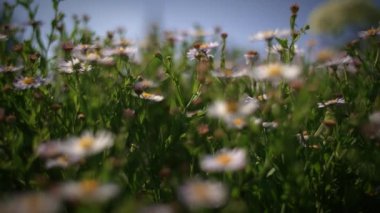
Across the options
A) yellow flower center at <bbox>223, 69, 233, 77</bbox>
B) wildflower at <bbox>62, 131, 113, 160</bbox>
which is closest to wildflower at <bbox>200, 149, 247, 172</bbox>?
wildflower at <bbox>62, 131, 113, 160</bbox>

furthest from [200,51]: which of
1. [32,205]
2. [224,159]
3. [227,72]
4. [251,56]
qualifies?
[32,205]

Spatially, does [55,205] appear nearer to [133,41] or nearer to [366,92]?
[366,92]

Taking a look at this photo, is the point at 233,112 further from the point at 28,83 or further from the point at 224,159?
the point at 28,83

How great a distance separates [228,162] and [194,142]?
0.31 meters

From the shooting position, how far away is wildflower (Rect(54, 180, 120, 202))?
727 millimetres

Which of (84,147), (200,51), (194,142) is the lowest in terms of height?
(194,142)

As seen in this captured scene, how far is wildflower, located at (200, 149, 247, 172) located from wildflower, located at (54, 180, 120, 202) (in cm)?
33

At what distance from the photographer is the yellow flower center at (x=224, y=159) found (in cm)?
103

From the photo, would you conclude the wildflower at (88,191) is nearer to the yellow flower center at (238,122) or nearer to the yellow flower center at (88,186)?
the yellow flower center at (88,186)

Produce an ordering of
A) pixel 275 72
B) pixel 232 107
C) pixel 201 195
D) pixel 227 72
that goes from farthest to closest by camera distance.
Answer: pixel 227 72 < pixel 275 72 < pixel 232 107 < pixel 201 195

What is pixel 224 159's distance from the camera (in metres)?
1.05

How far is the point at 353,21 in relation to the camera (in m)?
12.1

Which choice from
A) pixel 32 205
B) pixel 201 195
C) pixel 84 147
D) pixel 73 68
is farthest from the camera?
pixel 73 68

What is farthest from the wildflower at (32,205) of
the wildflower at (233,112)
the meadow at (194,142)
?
the wildflower at (233,112)
